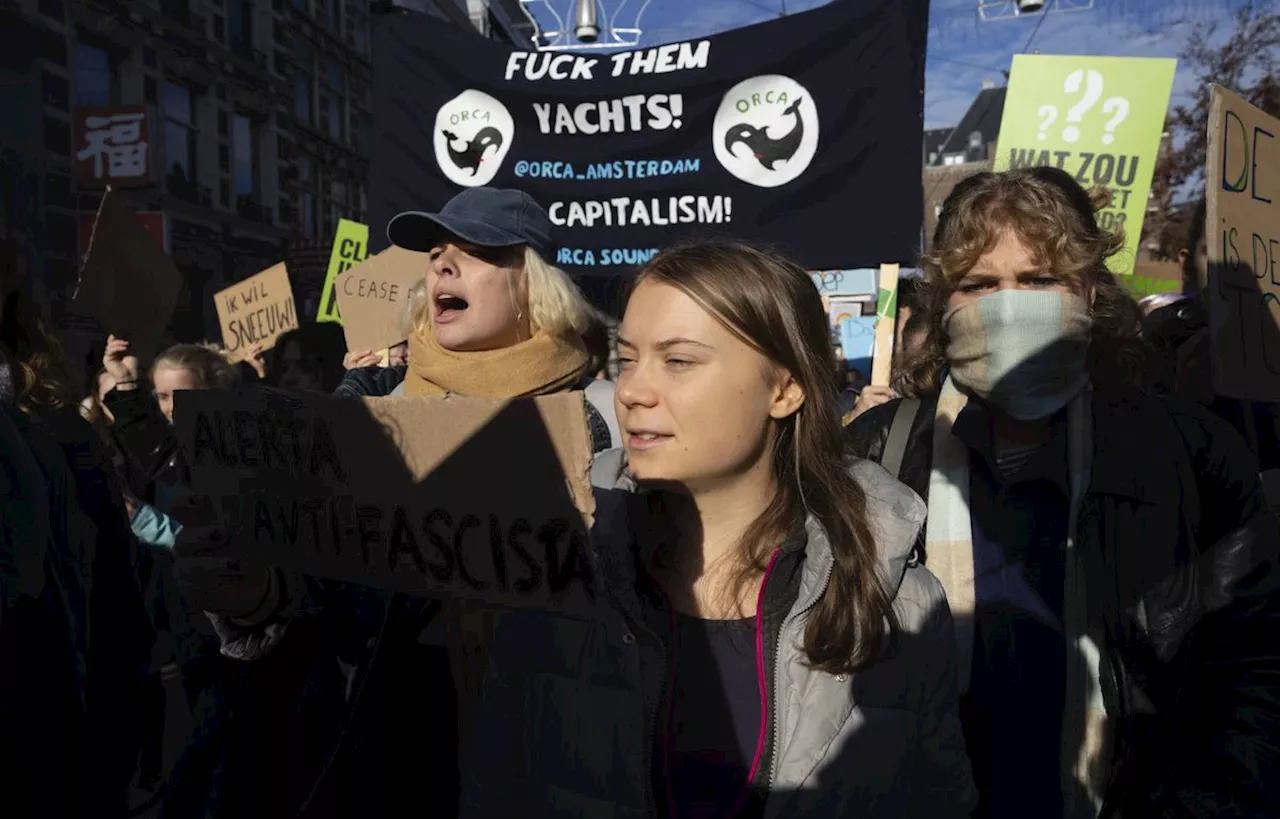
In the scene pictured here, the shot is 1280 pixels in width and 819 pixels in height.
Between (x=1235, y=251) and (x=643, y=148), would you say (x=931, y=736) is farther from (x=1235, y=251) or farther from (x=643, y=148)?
(x=643, y=148)

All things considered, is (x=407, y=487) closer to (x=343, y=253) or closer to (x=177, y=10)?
(x=343, y=253)

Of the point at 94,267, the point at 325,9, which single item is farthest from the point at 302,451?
the point at 325,9

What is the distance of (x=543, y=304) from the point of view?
2.42 meters

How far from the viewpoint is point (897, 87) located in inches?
173

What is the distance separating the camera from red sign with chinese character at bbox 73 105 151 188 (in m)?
15.6

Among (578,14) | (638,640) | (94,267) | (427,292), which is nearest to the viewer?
(638,640)

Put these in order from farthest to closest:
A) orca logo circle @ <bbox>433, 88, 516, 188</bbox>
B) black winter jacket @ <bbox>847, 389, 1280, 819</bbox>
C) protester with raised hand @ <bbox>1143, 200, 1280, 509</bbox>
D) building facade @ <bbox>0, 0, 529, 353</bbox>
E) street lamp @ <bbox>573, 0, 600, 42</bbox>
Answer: building facade @ <bbox>0, 0, 529, 353</bbox> → street lamp @ <bbox>573, 0, 600, 42</bbox> → orca logo circle @ <bbox>433, 88, 516, 188</bbox> → protester with raised hand @ <bbox>1143, 200, 1280, 509</bbox> → black winter jacket @ <bbox>847, 389, 1280, 819</bbox>

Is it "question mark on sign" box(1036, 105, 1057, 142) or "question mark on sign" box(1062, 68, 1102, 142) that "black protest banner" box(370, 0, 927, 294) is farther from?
"question mark on sign" box(1062, 68, 1102, 142)

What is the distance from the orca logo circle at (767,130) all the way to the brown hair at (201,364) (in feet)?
8.09

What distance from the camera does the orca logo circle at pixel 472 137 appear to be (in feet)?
16.4

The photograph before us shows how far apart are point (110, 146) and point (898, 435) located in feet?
55.2

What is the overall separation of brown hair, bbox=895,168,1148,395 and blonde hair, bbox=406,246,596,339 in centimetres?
83

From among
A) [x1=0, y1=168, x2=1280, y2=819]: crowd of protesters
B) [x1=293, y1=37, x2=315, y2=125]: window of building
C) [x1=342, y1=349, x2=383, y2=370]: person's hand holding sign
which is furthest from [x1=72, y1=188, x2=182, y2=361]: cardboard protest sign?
[x1=293, y1=37, x2=315, y2=125]: window of building

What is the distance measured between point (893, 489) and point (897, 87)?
10.5 ft
